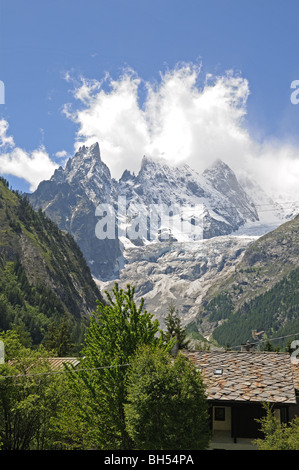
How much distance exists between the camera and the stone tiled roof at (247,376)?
29.7m

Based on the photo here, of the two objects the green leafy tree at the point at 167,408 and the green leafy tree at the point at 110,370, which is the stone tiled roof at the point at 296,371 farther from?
the green leafy tree at the point at 167,408

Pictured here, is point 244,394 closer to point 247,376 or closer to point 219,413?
point 247,376

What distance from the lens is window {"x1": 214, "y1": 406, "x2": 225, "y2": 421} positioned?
105 ft

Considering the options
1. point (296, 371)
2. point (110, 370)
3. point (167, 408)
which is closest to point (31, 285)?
point (296, 371)

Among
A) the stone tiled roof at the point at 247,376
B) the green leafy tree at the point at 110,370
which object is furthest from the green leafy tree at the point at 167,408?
the stone tiled roof at the point at 247,376

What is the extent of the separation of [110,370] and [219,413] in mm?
10411

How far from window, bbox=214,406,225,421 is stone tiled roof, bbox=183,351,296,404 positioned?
214 centimetres

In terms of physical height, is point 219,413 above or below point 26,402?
below

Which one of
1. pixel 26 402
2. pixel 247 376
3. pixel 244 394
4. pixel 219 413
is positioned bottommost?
pixel 219 413

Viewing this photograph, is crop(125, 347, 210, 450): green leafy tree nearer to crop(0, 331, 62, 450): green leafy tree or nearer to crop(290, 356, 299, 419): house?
crop(0, 331, 62, 450): green leafy tree

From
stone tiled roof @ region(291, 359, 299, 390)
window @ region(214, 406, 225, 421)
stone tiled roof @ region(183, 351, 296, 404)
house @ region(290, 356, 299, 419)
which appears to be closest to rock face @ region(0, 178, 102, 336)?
stone tiled roof @ region(183, 351, 296, 404)

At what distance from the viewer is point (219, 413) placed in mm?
32281
